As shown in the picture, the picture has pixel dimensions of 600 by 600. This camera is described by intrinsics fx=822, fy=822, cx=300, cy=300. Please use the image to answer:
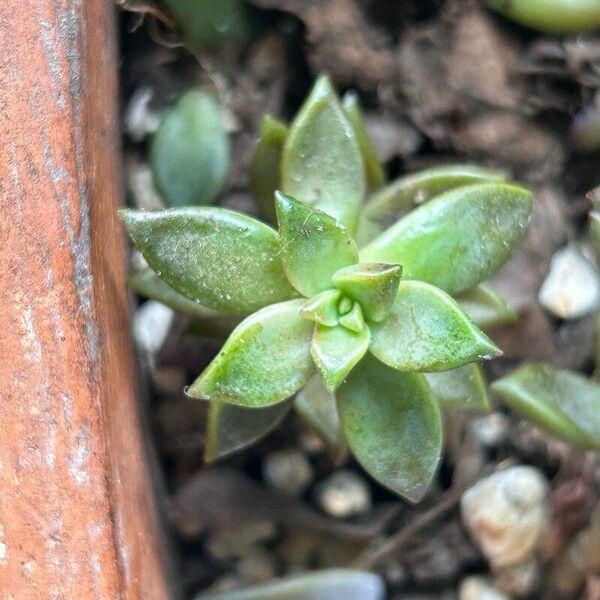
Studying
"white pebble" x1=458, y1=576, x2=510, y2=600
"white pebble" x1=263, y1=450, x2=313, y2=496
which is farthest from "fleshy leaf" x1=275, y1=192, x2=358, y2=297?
"white pebble" x1=458, y1=576, x2=510, y2=600

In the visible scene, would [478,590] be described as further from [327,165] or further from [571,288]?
[327,165]

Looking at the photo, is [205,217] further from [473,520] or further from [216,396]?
[473,520]

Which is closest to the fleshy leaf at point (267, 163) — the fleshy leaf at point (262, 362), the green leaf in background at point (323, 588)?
the fleshy leaf at point (262, 362)

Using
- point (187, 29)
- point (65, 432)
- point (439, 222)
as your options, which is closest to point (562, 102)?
point (439, 222)

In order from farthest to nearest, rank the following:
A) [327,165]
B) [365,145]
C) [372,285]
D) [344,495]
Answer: [344,495], [365,145], [327,165], [372,285]

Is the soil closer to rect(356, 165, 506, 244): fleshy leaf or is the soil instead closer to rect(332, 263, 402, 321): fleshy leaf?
rect(356, 165, 506, 244): fleshy leaf

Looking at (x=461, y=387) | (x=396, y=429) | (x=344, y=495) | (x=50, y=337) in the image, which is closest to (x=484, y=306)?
(x=461, y=387)

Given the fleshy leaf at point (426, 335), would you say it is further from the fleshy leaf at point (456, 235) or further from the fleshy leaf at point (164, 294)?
the fleshy leaf at point (164, 294)
